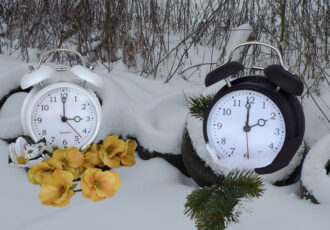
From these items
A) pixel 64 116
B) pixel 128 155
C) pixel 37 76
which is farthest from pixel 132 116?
pixel 37 76

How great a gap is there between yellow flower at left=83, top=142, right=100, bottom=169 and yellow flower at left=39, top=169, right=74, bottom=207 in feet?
0.52

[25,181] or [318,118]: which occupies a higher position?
[318,118]

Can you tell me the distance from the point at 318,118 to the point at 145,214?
707 mm

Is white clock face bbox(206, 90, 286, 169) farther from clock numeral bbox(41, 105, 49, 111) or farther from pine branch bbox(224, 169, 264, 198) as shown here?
clock numeral bbox(41, 105, 49, 111)

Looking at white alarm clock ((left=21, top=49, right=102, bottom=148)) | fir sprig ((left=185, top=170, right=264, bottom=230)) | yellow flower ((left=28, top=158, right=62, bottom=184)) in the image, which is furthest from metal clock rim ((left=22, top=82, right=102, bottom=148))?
fir sprig ((left=185, top=170, right=264, bottom=230))

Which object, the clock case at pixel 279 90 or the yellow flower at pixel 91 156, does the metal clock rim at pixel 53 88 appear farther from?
the clock case at pixel 279 90

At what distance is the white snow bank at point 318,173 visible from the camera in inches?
40.9

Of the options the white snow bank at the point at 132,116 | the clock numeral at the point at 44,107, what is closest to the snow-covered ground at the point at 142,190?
the white snow bank at the point at 132,116

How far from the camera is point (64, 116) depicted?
1.21m

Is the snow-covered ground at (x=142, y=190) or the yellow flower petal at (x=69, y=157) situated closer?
the snow-covered ground at (x=142, y=190)

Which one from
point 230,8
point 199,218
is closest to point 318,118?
point 199,218

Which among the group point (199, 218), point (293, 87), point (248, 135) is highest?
point (293, 87)

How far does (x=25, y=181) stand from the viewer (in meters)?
1.26

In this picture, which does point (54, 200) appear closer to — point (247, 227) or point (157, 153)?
point (157, 153)
